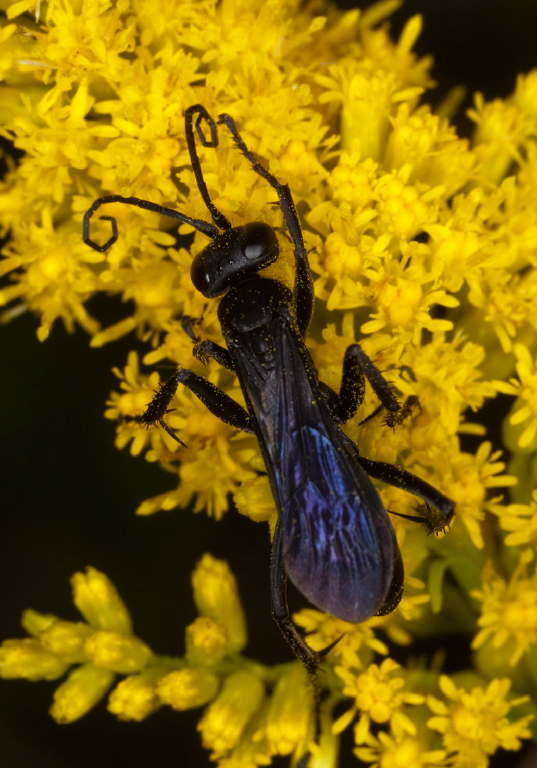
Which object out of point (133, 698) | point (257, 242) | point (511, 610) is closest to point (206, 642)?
point (133, 698)

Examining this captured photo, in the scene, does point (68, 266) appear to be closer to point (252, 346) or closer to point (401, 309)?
point (252, 346)

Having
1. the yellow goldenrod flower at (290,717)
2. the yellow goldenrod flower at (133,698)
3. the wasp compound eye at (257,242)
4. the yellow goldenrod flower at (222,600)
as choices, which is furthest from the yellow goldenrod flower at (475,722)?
the wasp compound eye at (257,242)

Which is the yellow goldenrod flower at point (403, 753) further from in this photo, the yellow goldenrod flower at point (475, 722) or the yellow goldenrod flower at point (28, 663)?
the yellow goldenrod flower at point (28, 663)

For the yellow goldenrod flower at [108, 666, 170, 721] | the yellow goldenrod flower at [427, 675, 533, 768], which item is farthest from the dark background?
the yellow goldenrod flower at [427, 675, 533, 768]

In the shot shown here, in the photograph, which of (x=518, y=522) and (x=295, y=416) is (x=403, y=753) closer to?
(x=518, y=522)

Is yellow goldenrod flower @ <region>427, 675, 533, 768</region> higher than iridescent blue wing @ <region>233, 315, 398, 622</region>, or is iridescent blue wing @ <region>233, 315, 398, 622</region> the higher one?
iridescent blue wing @ <region>233, 315, 398, 622</region>

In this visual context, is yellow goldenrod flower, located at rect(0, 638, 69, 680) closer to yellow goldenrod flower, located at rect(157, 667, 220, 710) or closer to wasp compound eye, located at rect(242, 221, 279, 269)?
yellow goldenrod flower, located at rect(157, 667, 220, 710)

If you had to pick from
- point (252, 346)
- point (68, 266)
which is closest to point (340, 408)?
point (252, 346)

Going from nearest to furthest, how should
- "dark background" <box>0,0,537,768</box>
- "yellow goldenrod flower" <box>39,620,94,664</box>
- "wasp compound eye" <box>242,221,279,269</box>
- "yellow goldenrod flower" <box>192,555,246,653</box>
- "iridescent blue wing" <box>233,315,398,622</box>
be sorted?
"iridescent blue wing" <box>233,315,398,622</box> < "wasp compound eye" <box>242,221,279,269</box> < "yellow goldenrod flower" <box>39,620,94,664</box> < "yellow goldenrod flower" <box>192,555,246,653</box> < "dark background" <box>0,0,537,768</box>
